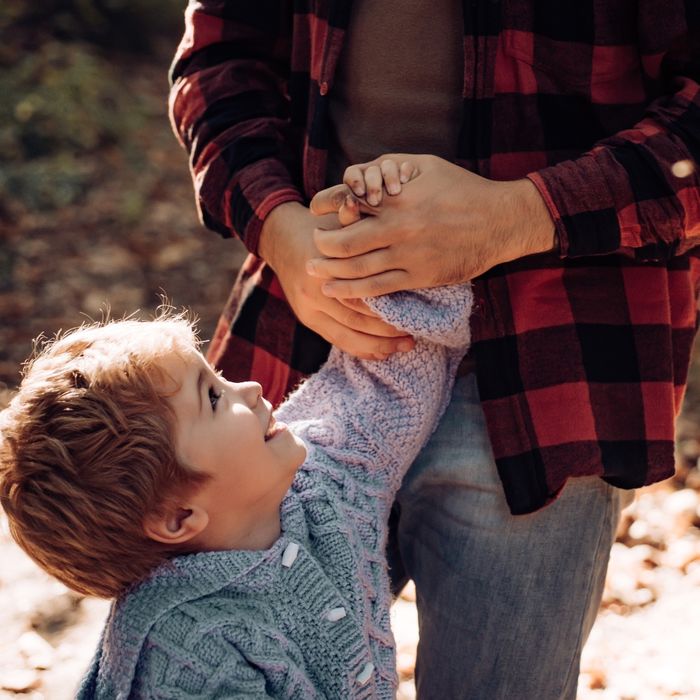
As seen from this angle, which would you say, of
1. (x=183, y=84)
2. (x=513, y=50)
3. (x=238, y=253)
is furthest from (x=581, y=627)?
(x=238, y=253)

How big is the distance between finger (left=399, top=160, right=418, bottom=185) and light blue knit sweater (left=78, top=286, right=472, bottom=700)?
22 centimetres

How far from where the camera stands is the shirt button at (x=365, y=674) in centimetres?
163

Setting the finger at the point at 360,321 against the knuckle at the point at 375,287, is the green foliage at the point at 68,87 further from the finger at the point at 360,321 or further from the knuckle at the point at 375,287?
the knuckle at the point at 375,287

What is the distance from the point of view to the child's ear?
159 centimetres

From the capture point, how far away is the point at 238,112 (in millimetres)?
1992

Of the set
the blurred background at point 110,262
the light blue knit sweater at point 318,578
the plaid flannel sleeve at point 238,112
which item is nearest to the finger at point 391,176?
the light blue knit sweater at point 318,578

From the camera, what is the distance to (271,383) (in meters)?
2.07

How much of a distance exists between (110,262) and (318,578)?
145 inches

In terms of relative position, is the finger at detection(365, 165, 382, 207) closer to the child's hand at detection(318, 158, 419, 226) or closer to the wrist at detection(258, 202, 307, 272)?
the child's hand at detection(318, 158, 419, 226)

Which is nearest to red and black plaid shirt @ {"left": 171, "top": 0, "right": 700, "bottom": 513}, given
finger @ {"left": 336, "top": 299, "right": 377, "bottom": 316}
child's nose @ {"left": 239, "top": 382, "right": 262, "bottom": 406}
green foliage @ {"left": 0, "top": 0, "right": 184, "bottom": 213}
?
finger @ {"left": 336, "top": 299, "right": 377, "bottom": 316}

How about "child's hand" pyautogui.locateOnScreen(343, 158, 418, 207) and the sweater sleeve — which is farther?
the sweater sleeve

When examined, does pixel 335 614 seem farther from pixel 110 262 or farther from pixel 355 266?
pixel 110 262

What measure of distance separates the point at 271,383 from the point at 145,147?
4.18 m

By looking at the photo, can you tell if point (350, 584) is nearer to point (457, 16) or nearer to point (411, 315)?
point (411, 315)
